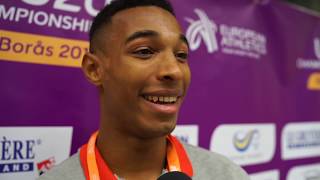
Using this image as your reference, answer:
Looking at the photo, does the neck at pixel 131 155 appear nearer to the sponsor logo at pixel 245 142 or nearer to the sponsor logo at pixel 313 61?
the sponsor logo at pixel 245 142

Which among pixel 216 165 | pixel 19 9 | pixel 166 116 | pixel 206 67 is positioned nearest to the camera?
pixel 166 116

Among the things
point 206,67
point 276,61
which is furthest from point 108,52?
point 276,61

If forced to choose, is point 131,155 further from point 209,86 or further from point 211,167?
point 209,86

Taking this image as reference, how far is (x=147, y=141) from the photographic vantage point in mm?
930

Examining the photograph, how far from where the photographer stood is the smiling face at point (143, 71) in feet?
2.81

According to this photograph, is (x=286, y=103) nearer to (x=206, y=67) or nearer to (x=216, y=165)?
(x=206, y=67)

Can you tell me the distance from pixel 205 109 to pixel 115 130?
0.82 meters

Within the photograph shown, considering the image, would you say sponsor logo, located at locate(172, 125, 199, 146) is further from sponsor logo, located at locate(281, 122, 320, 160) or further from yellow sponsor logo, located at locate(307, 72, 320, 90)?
yellow sponsor logo, located at locate(307, 72, 320, 90)

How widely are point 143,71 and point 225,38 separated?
0.99 meters

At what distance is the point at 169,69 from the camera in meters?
0.85

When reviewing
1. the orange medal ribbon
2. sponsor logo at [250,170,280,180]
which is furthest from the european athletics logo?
the orange medal ribbon

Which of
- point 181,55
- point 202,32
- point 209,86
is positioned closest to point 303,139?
point 209,86

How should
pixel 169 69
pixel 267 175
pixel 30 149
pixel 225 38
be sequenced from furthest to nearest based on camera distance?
1. pixel 267 175
2. pixel 225 38
3. pixel 30 149
4. pixel 169 69

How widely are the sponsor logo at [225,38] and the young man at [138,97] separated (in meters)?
0.66
